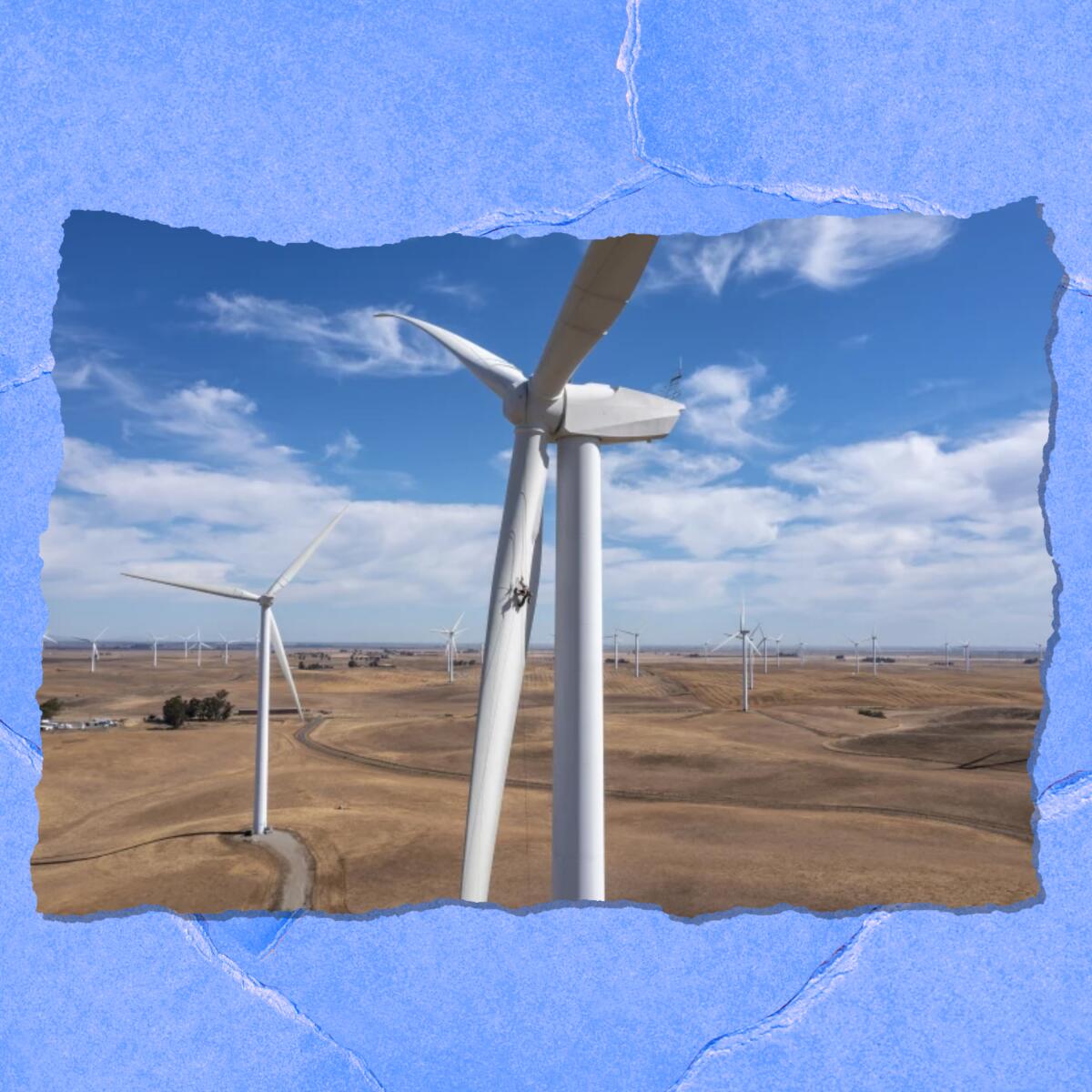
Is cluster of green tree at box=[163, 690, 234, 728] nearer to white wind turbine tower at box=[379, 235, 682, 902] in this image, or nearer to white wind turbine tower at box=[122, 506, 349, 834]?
white wind turbine tower at box=[122, 506, 349, 834]

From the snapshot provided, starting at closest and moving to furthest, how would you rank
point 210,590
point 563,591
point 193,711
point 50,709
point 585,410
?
point 563,591
point 585,410
point 210,590
point 50,709
point 193,711

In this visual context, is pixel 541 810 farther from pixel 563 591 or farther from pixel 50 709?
pixel 50 709

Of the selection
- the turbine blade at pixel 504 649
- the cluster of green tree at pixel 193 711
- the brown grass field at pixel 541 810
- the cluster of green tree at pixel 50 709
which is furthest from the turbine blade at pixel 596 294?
the cluster of green tree at pixel 193 711

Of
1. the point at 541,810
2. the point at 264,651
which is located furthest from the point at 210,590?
the point at 541,810

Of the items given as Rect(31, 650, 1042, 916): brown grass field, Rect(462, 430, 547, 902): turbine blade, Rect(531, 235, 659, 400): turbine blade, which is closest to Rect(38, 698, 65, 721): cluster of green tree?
Rect(31, 650, 1042, 916): brown grass field

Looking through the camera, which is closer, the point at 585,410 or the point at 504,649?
the point at 504,649

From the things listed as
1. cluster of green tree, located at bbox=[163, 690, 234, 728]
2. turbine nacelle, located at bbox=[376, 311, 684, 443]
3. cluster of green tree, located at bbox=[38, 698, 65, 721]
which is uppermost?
turbine nacelle, located at bbox=[376, 311, 684, 443]
